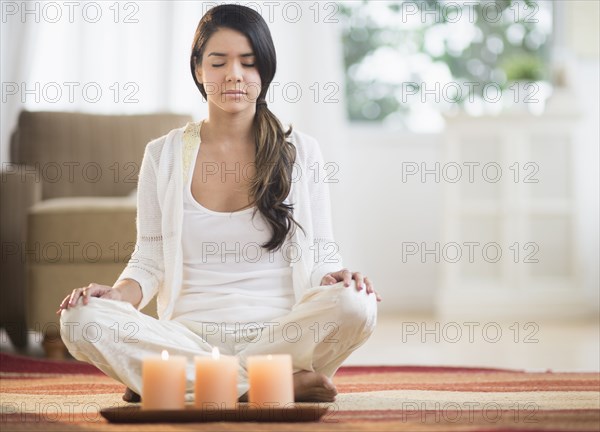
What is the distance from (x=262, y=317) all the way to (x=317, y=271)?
0.47 ft

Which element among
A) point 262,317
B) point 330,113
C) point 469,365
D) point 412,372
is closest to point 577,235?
point 330,113

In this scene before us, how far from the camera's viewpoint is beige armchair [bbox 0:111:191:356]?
298cm

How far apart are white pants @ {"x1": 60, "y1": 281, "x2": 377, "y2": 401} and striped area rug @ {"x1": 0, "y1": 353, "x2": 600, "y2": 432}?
0.09m

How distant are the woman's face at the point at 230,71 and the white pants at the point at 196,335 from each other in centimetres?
Answer: 42

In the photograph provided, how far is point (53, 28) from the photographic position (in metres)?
4.46

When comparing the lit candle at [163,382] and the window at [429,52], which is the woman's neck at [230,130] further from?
the window at [429,52]

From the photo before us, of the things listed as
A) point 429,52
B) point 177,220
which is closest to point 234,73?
point 177,220

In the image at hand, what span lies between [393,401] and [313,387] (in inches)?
6.2

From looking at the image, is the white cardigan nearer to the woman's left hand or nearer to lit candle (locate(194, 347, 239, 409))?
the woman's left hand

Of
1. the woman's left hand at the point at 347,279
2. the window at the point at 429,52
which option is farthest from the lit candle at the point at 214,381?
the window at the point at 429,52

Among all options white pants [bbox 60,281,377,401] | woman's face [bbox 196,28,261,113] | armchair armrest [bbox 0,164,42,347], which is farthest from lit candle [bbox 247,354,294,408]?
armchair armrest [bbox 0,164,42,347]

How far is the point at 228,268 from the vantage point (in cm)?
193

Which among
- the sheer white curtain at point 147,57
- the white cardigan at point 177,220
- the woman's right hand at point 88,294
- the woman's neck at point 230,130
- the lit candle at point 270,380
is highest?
the sheer white curtain at point 147,57

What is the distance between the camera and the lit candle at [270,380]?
1495 millimetres
